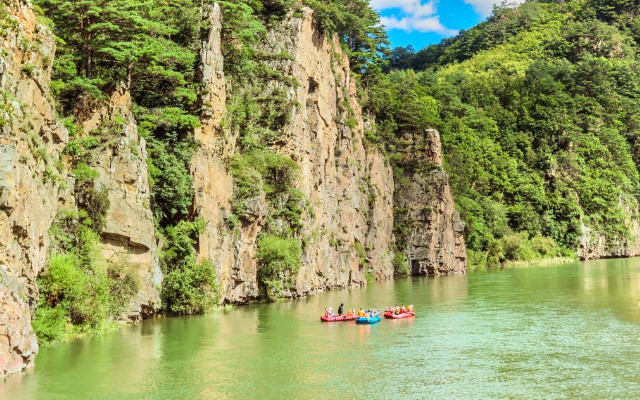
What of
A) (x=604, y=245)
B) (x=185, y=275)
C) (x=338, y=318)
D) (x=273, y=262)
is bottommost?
(x=338, y=318)

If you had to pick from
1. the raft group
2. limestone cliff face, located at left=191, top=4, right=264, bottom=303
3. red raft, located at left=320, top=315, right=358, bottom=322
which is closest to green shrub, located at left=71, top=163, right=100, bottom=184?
limestone cliff face, located at left=191, top=4, right=264, bottom=303

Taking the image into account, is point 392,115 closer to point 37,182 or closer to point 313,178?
point 313,178

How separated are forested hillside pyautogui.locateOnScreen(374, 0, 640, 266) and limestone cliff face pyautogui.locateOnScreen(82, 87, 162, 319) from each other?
51658 millimetres

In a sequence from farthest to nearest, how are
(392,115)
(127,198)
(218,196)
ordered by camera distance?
(392,115), (218,196), (127,198)

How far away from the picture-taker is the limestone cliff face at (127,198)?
3803cm

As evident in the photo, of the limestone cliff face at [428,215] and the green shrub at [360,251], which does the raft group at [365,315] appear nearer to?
the green shrub at [360,251]

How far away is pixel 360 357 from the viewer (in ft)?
101

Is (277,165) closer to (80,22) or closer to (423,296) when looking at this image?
(423,296)

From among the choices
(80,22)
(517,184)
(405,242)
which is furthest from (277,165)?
(517,184)

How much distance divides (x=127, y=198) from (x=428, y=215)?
52246 mm

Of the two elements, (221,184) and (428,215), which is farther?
(428,215)

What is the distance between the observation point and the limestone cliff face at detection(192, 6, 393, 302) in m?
46.9

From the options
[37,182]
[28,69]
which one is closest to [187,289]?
[37,182]

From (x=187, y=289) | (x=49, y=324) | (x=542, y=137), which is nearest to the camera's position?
(x=49, y=324)
